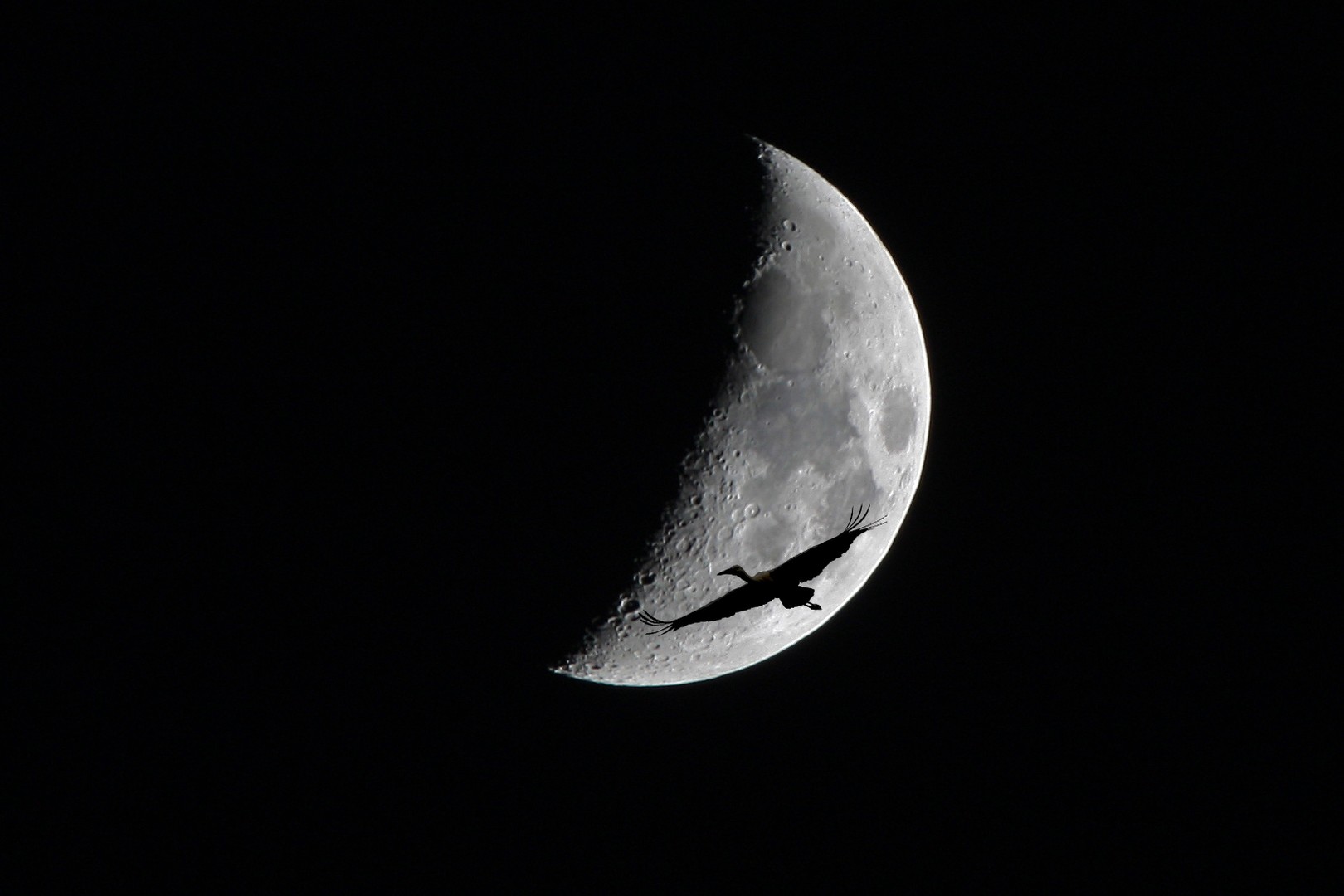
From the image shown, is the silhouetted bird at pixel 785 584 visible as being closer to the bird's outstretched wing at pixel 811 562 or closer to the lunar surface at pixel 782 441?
the bird's outstretched wing at pixel 811 562

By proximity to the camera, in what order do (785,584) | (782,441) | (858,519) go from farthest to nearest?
(858,519)
(782,441)
(785,584)

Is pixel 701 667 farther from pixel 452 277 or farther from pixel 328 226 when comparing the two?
pixel 328 226

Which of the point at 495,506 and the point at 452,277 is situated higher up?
the point at 452,277

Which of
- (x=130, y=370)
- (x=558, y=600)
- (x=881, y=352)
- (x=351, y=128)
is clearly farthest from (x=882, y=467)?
(x=130, y=370)

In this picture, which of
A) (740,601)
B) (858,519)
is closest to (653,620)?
(740,601)

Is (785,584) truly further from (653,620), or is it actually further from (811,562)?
(653,620)

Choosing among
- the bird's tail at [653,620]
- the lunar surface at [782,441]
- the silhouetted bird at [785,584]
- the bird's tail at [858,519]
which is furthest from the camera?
the bird's tail at [858,519]

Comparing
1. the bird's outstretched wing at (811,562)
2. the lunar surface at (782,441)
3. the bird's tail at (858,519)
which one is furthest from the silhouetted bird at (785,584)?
the bird's tail at (858,519)

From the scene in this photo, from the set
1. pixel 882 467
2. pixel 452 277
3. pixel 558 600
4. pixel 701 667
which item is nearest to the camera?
pixel 452 277
